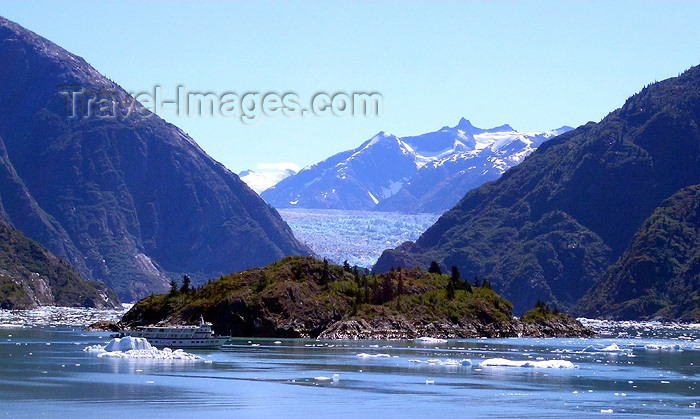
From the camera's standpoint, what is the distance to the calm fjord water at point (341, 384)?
214 ft

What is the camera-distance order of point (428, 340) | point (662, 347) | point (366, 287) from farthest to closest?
point (366, 287) → point (428, 340) → point (662, 347)

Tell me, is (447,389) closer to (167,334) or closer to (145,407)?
(145,407)

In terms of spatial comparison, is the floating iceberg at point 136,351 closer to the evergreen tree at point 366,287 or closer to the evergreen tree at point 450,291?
the evergreen tree at point 366,287

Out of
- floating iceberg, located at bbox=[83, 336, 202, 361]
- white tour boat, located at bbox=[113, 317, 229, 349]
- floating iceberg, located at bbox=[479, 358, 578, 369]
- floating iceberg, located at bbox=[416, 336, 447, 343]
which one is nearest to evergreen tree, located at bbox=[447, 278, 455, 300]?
floating iceberg, located at bbox=[416, 336, 447, 343]

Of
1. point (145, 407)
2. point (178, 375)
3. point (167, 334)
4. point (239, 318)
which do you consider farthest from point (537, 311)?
point (145, 407)

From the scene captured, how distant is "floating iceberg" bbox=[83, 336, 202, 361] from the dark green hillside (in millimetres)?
42908

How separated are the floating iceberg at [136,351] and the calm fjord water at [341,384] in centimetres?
191

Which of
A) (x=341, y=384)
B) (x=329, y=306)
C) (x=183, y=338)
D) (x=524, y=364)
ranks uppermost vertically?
(x=329, y=306)

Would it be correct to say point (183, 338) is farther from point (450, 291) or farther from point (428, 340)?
point (450, 291)

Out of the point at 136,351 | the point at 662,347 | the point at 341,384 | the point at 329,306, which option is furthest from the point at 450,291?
the point at 341,384

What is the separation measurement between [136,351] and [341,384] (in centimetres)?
3081

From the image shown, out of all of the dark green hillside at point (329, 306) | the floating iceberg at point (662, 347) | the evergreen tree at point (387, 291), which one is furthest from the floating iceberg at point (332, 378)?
the evergreen tree at point (387, 291)

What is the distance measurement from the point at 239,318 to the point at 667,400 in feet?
273

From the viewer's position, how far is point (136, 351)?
10412 cm
